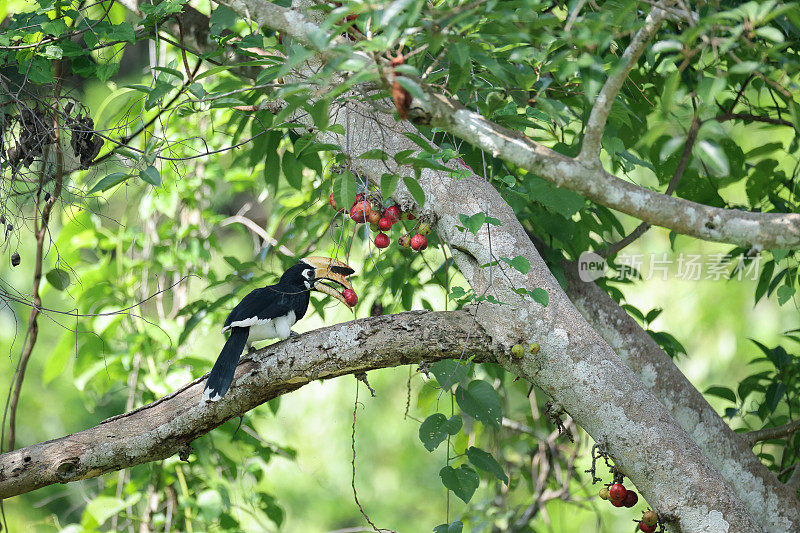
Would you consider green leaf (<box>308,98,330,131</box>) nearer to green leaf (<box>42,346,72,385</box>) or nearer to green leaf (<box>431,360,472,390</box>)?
green leaf (<box>431,360,472,390</box>)

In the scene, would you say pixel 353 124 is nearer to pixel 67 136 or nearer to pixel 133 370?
pixel 67 136

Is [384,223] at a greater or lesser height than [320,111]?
lesser

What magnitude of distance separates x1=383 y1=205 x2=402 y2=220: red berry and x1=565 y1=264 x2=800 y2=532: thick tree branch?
0.67 metres

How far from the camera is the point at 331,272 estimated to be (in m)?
2.31

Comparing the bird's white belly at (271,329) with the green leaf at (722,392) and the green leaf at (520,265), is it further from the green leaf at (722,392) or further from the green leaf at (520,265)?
the green leaf at (722,392)

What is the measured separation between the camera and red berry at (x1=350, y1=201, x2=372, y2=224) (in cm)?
194

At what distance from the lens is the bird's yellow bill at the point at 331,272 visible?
7.54 ft

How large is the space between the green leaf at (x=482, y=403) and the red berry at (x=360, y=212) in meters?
0.51

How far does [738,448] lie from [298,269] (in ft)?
4.54

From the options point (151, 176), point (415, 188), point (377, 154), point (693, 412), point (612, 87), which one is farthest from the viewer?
point (693, 412)

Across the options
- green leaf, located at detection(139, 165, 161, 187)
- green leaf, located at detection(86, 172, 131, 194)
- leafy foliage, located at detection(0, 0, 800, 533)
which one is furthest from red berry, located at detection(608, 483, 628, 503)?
green leaf, located at detection(86, 172, 131, 194)

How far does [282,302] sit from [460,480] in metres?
0.78

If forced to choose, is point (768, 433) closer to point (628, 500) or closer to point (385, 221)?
point (628, 500)

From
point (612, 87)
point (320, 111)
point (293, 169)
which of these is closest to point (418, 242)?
point (320, 111)
